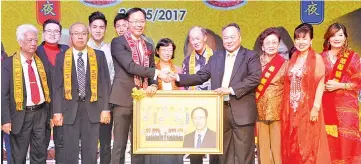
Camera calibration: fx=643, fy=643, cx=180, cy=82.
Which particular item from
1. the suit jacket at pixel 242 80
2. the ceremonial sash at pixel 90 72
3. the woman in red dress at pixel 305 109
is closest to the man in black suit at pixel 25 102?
the ceremonial sash at pixel 90 72

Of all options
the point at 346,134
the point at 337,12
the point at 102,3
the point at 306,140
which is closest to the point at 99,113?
the point at 102,3

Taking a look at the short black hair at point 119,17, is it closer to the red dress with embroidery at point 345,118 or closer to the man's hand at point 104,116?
the man's hand at point 104,116

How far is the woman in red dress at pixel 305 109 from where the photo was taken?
5.36 metres

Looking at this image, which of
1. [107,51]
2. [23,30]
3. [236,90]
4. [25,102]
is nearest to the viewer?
[236,90]

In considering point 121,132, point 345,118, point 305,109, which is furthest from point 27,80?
point 345,118

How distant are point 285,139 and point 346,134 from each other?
0.53 meters

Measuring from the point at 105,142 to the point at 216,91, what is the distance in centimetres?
124

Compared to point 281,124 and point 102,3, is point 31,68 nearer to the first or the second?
point 102,3

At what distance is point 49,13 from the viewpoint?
643 centimetres

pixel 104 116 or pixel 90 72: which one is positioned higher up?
pixel 90 72

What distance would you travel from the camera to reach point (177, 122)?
17.9 ft

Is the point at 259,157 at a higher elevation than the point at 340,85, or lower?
lower

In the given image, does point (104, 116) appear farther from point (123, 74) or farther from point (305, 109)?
point (305, 109)

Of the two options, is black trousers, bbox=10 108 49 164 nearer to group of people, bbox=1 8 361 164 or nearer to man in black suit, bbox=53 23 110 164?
group of people, bbox=1 8 361 164
